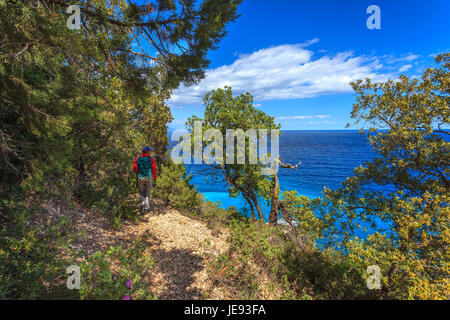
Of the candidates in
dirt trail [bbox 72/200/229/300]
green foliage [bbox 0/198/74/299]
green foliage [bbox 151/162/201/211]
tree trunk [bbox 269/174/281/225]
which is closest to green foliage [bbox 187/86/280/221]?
tree trunk [bbox 269/174/281/225]

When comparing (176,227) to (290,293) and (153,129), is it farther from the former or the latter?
(153,129)

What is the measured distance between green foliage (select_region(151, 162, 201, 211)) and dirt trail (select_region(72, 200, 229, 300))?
1.44 m

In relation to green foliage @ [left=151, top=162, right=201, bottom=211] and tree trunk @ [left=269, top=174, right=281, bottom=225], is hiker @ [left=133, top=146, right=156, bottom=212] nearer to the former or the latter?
green foliage @ [left=151, top=162, right=201, bottom=211]

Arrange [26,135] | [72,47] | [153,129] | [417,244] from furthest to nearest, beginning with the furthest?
1. [153,129]
2. [417,244]
3. [26,135]
4. [72,47]

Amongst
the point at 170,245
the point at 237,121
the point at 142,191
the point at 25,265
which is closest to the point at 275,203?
the point at 237,121

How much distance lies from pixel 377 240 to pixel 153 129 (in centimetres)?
1194

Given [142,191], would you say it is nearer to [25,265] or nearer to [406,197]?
[25,265]

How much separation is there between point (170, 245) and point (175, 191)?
4.34 meters

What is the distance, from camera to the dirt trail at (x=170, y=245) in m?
4.35

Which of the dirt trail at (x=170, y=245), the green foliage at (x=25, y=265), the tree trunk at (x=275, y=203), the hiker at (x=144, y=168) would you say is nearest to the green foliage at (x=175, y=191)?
the dirt trail at (x=170, y=245)

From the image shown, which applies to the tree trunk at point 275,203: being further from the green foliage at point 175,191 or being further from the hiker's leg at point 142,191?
the hiker's leg at point 142,191

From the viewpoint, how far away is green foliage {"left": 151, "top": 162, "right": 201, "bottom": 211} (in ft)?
32.0
